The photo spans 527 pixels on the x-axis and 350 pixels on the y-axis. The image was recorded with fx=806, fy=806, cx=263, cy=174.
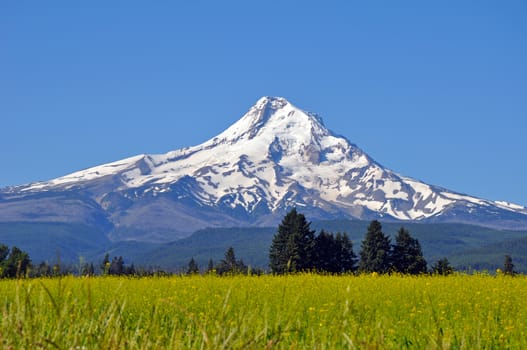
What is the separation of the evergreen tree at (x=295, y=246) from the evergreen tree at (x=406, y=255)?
694cm

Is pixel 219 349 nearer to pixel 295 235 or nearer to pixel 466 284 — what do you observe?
pixel 466 284

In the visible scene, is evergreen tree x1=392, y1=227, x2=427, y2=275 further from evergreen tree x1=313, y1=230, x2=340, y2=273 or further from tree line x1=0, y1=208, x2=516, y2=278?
evergreen tree x1=313, y1=230, x2=340, y2=273

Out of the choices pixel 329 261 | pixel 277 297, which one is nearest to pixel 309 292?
pixel 277 297

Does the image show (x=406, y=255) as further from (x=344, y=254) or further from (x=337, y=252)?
(x=344, y=254)

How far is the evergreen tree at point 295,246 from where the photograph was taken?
63.5 metres

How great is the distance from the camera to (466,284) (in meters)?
21.1

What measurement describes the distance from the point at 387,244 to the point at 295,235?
916 cm

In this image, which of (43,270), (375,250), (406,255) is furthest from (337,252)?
(43,270)

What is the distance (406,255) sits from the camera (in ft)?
215

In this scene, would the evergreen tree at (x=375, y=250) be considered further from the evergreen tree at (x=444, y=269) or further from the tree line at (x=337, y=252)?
the evergreen tree at (x=444, y=269)

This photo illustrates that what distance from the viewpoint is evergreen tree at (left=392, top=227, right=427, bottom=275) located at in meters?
64.4

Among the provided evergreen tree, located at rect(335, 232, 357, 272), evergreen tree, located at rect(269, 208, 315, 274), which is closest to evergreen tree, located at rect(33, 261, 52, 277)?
evergreen tree, located at rect(269, 208, 315, 274)

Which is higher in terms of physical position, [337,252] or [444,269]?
[337,252]

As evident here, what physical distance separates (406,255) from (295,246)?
368 inches
